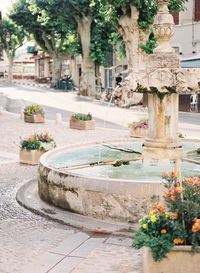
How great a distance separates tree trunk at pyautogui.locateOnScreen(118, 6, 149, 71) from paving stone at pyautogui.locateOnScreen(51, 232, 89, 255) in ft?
76.8

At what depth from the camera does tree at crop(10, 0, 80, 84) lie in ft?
140

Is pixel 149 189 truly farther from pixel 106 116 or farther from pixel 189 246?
pixel 106 116

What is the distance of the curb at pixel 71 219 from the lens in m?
7.86

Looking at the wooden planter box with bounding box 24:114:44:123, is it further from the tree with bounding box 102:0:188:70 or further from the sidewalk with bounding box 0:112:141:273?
the sidewalk with bounding box 0:112:141:273

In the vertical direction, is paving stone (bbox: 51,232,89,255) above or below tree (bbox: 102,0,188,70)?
below

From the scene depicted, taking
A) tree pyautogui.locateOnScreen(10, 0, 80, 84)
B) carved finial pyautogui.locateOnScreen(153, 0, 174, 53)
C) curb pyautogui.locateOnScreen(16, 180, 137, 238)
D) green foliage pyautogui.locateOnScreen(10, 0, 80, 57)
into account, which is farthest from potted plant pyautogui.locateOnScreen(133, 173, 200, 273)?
tree pyautogui.locateOnScreen(10, 0, 80, 84)

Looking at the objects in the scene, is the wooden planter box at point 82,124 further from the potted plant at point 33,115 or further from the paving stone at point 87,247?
the paving stone at point 87,247

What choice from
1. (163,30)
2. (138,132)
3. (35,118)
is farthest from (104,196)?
(35,118)

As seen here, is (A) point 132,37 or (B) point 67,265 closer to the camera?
(B) point 67,265

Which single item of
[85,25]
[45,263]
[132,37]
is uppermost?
[85,25]

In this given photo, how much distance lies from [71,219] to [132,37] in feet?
78.4

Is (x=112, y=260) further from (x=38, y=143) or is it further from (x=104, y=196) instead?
(x=38, y=143)

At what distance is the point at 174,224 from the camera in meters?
5.78

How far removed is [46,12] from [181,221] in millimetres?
37042
